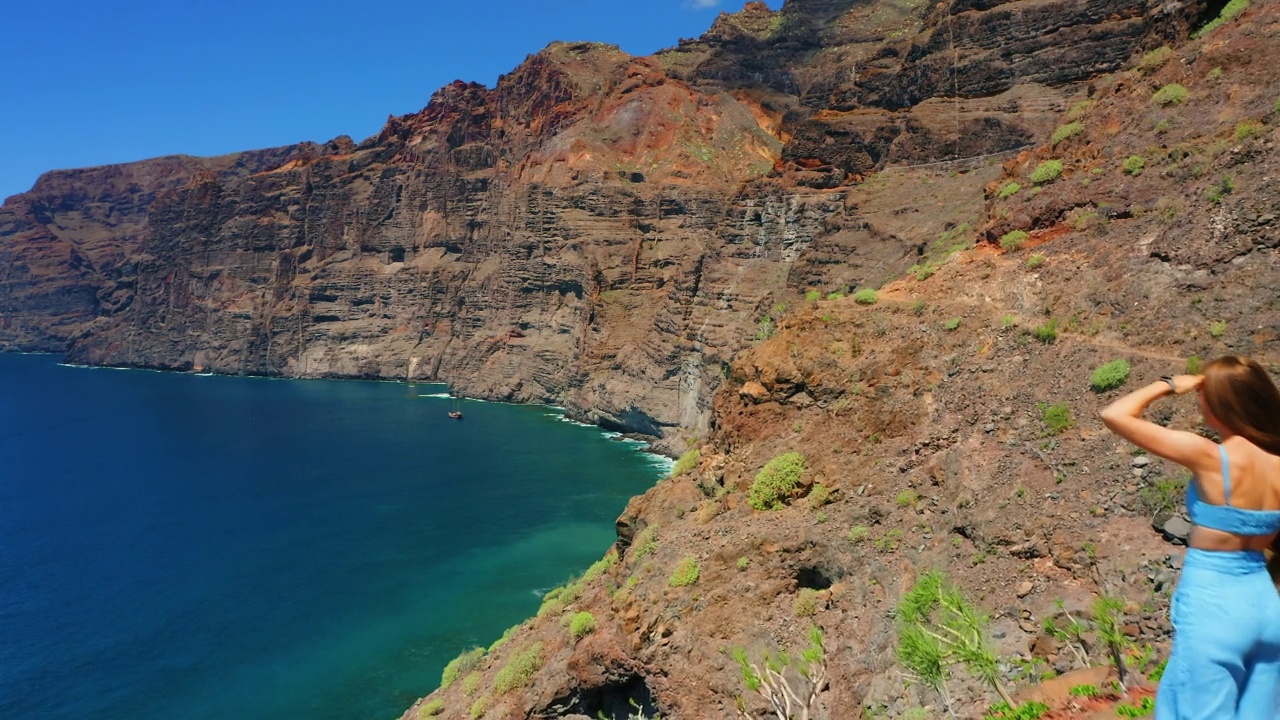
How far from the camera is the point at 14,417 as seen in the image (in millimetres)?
102875

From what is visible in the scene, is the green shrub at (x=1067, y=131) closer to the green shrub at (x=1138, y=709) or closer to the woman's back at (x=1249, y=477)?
the green shrub at (x=1138, y=709)

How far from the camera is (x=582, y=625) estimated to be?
17.5 m

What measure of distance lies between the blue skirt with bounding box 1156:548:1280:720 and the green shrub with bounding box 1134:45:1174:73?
19567mm

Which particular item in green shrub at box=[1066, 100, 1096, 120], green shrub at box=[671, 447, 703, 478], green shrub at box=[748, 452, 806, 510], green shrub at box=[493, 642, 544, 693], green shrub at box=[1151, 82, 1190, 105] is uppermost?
green shrub at box=[1066, 100, 1096, 120]

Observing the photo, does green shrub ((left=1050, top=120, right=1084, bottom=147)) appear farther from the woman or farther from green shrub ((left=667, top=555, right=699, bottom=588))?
the woman

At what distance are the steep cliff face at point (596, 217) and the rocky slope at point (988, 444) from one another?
26.8 metres

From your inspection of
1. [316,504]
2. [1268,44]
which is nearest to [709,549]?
[1268,44]

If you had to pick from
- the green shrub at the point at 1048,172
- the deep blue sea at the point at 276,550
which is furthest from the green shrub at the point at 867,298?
the deep blue sea at the point at 276,550

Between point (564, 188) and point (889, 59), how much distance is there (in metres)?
67.6

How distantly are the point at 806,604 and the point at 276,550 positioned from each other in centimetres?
4831

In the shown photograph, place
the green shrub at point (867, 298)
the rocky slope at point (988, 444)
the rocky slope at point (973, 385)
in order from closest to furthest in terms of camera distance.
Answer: the rocky slope at point (988, 444)
the rocky slope at point (973, 385)
the green shrub at point (867, 298)

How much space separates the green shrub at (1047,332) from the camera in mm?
14367

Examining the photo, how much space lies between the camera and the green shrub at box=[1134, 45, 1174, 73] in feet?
60.4

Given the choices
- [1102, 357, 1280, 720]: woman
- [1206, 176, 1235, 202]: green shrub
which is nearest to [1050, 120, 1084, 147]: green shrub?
[1206, 176, 1235, 202]: green shrub
